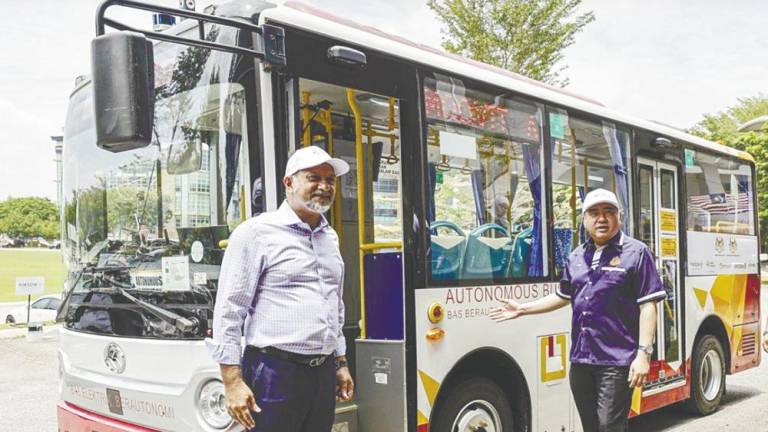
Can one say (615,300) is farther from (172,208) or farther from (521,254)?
(172,208)

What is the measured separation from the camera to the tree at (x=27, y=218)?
150750 mm

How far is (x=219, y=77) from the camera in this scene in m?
4.06

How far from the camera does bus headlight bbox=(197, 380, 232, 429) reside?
3947 millimetres

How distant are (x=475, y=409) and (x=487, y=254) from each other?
108 centimetres

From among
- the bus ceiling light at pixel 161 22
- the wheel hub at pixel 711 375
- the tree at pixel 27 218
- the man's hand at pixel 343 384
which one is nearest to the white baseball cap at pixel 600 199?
the man's hand at pixel 343 384

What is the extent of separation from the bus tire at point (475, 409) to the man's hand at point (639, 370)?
1.22 metres

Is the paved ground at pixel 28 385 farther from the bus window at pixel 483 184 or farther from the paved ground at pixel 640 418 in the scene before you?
the bus window at pixel 483 184

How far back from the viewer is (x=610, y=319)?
4250 mm

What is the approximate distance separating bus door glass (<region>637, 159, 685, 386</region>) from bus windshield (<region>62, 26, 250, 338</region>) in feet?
14.5

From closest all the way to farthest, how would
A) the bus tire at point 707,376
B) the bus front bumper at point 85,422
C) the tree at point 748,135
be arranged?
1. the bus front bumper at point 85,422
2. the bus tire at point 707,376
3. the tree at point 748,135

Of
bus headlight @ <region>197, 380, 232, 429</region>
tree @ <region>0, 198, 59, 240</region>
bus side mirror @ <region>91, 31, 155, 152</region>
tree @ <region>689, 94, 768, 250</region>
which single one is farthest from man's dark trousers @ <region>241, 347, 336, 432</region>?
tree @ <region>0, 198, 59, 240</region>

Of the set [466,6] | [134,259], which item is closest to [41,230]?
[466,6]

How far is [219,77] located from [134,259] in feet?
3.98

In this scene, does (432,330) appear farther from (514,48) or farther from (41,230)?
(41,230)
